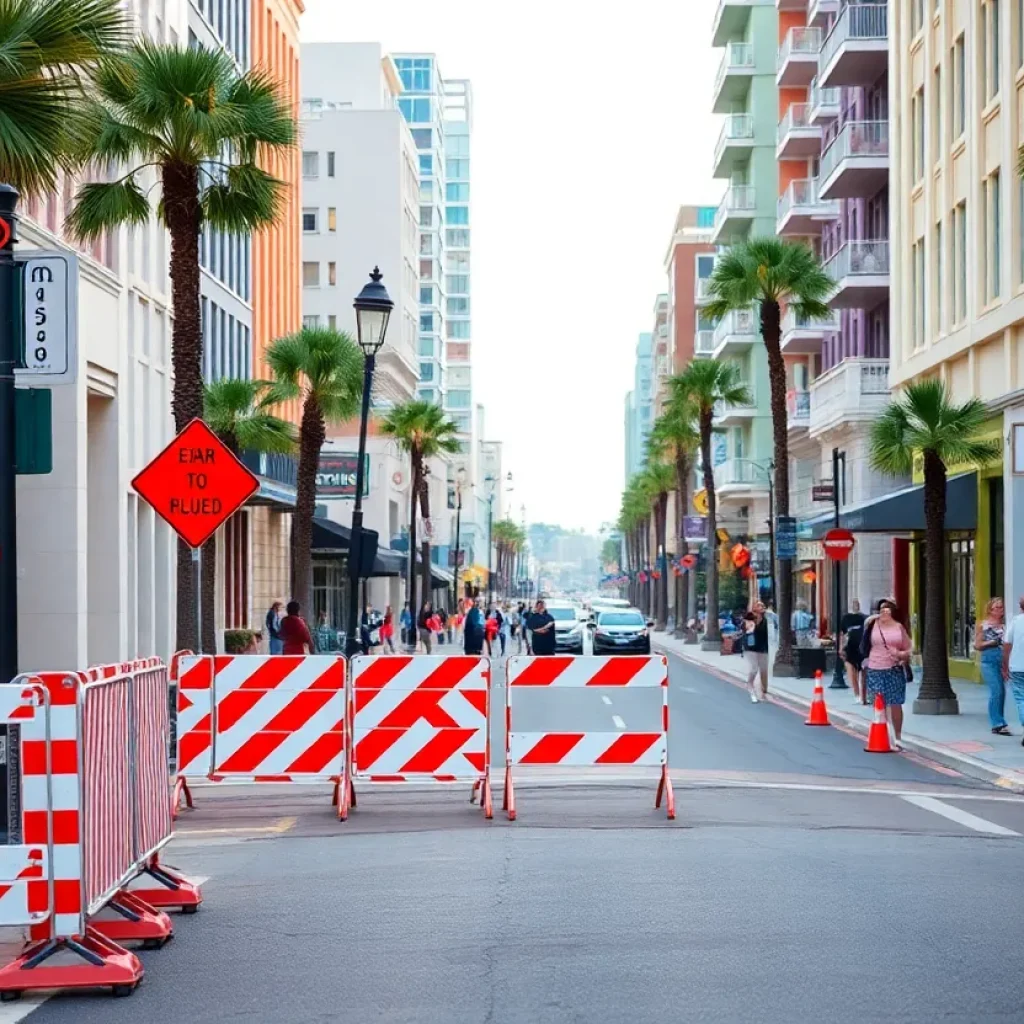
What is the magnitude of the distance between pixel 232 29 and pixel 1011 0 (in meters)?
24.2

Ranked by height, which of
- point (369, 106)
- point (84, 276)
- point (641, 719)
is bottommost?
point (641, 719)

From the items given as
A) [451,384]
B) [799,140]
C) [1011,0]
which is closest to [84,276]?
[1011,0]

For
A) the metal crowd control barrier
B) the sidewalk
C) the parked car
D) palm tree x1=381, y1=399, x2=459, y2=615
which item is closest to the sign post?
the metal crowd control barrier

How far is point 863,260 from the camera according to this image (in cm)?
5009

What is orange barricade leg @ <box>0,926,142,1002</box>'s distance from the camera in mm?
7789

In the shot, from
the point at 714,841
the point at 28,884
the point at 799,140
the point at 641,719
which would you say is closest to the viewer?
the point at 28,884

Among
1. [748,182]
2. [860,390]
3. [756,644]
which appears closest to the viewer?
[756,644]

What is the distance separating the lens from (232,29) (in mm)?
49094

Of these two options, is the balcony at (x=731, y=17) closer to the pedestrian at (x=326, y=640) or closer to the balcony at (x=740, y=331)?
the balcony at (x=740, y=331)

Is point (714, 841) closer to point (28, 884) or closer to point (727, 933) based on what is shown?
point (727, 933)

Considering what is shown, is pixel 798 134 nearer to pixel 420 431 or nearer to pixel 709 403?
pixel 709 403

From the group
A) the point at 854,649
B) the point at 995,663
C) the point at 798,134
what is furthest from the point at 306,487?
the point at 798,134

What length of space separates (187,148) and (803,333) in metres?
40.7

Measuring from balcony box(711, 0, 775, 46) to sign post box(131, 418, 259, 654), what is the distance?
63.8m
